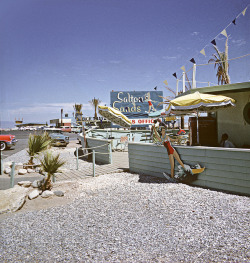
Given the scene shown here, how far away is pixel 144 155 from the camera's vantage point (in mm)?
7805

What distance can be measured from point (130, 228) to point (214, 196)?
2668 millimetres

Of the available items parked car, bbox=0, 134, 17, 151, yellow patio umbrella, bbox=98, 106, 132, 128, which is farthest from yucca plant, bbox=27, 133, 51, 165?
parked car, bbox=0, 134, 17, 151

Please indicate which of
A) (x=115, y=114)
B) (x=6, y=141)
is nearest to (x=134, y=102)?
(x=115, y=114)

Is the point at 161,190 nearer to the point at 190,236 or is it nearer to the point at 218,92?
the point at 190,236

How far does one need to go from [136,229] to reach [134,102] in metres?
22.0

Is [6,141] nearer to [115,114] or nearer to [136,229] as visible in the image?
[115,114]

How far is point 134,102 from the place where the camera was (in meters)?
25.3

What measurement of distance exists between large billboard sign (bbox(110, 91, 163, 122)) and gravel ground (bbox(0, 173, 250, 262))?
63.8 feet

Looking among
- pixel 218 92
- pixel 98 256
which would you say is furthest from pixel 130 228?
pixel 218 92

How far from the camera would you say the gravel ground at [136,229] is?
3.24m

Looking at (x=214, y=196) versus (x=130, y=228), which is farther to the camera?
(x=214, y=196)

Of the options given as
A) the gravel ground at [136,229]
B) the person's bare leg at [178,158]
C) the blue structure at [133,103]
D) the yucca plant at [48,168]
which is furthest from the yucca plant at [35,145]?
the blue structure at [133,103]

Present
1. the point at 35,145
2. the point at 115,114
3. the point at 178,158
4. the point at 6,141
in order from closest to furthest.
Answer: the point at 178,158, the point at 35,145, the point at 115,114, the point at 6,141

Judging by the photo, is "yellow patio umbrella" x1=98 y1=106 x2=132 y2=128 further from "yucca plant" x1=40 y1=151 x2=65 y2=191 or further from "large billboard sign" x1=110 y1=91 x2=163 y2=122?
"large billboard sign" x1=110 y1=91 x2=163 y2=122
